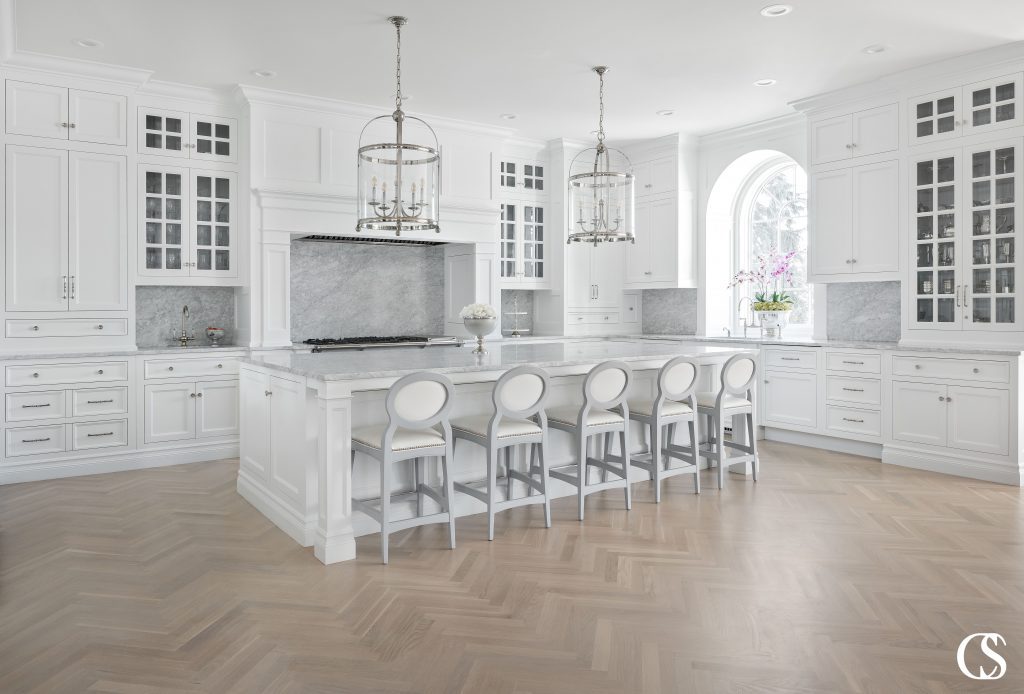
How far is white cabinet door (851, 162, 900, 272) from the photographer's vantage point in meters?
5.79

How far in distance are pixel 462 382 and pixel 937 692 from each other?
8.06 ft

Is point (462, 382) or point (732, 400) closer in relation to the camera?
point (462, 382)

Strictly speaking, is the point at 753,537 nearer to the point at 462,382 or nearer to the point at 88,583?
the point at 462,382

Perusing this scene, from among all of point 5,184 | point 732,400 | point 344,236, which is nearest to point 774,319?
point 732,400

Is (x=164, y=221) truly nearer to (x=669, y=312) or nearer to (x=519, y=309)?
(x=519, y=309)

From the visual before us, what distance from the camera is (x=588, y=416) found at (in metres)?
4.27

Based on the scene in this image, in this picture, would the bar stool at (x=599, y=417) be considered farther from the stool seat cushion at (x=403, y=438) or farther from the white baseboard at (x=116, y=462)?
the white baseboard at (x=116, y=462)

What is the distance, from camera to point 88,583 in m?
3.17

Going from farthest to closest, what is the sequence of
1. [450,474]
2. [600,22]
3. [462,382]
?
[600,22] < [462,382] < [450,474]

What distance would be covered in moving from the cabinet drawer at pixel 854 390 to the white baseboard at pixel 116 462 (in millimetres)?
4902

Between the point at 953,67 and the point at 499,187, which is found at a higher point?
the point at 953,67

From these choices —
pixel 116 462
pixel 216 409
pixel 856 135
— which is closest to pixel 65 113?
pixel 216 409

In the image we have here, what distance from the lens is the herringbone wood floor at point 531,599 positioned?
7.88 ft

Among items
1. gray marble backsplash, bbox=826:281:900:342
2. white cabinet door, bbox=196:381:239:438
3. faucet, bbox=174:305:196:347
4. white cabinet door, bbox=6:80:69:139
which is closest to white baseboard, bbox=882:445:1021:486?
gray marble backsplash, bbox=826:281:900:342
